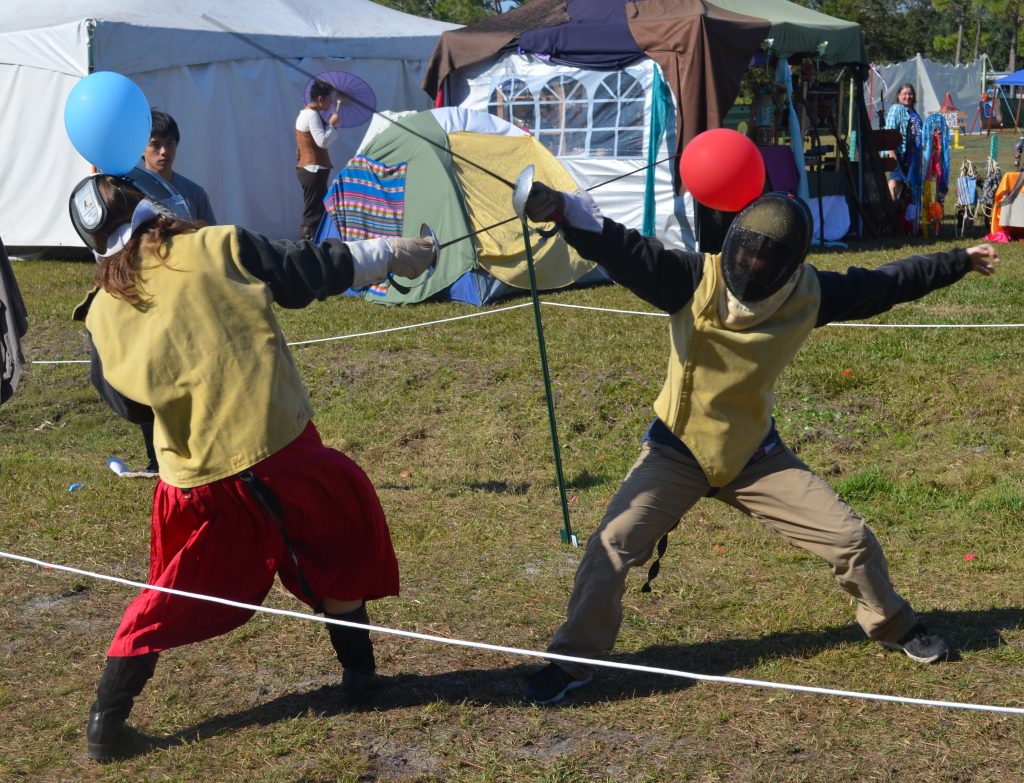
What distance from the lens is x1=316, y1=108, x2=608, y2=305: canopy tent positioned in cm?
1045

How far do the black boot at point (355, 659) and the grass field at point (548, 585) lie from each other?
84 millimetres

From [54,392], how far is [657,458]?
20.1 feet

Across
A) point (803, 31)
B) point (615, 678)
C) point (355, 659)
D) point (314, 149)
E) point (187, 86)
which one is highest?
point (803, 31)

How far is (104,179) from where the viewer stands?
3.47 m

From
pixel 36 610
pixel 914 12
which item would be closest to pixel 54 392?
pixel 36 610

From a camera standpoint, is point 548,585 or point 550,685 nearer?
point 550,685

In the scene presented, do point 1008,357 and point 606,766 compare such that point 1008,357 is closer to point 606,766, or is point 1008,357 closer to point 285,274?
point 606,766

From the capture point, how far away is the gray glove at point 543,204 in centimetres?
362

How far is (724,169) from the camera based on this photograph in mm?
3840

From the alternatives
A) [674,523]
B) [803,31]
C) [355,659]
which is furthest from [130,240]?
[803,31]

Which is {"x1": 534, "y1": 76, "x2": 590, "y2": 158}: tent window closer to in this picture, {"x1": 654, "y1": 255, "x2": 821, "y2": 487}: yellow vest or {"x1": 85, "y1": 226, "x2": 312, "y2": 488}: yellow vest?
{"x1": 654, "y1": 255, "x2": 821, "y2": 487}: yellow vest

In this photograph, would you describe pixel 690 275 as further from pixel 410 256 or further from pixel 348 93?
pixel 348 93

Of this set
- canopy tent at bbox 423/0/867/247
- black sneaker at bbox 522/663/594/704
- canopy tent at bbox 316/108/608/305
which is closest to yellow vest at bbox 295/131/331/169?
canopy tent at bbox 316/108/608/305

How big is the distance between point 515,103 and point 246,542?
977cm
